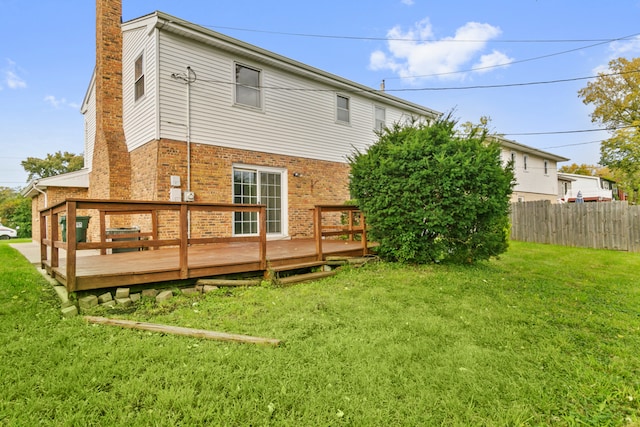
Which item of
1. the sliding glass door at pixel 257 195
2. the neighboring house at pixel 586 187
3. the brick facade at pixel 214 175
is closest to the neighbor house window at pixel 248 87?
the brick facade at pixel 214 175

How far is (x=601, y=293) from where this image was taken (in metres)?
5.21

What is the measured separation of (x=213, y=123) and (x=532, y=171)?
72.1 feet

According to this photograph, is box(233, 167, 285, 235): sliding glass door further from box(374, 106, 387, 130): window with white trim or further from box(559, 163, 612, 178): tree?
box(559, 163, 612, 178): tree

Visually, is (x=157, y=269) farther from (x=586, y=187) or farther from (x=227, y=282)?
(x=586, y=187)

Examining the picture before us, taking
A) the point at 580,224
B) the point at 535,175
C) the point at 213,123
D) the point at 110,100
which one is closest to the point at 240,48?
the point at 213,123

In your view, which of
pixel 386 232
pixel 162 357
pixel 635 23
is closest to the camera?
pixel 162 357

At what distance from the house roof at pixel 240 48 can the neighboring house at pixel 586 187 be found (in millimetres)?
22047

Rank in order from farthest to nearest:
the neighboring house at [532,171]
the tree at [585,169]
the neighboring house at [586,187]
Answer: the tree at [585,169] < the neighboring house at [586,187] < the neighboring house at [532,171]

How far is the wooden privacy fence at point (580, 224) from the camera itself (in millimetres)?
10828

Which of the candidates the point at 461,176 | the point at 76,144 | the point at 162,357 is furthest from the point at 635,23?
the point at 76,144

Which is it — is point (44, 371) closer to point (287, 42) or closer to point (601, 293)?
point (601, 293)

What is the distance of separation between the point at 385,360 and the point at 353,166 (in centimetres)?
480

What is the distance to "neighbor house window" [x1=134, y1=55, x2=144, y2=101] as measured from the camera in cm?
847

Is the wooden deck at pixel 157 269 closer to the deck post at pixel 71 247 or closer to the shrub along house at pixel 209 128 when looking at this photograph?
the deck post at pixel 71 247
